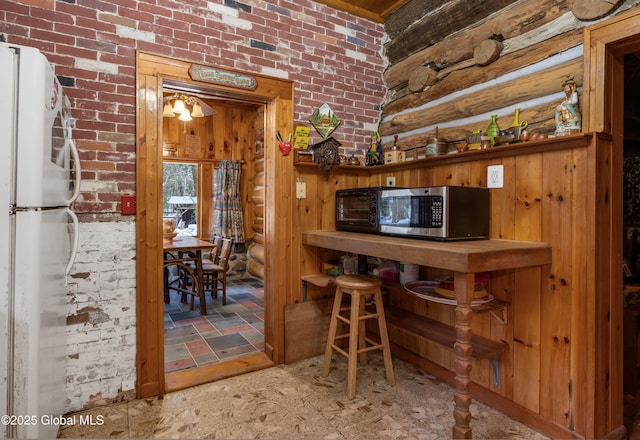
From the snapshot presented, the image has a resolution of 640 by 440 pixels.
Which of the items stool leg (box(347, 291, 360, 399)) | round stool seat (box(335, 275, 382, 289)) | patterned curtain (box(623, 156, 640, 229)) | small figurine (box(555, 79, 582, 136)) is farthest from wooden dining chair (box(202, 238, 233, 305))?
patterned curtain (box(623, 156, 640, 229))

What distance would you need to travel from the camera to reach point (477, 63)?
2.47 metres

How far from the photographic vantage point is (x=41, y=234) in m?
1.44

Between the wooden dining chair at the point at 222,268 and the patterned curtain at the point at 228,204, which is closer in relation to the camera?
the wooden dining chair at the point at 222,268

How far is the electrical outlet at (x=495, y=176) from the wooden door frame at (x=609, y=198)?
491mm

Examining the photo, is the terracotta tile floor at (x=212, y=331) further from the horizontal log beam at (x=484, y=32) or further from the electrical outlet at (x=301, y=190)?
the horizontal log beam at (x=484, y=32)

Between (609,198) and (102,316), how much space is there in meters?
3.01

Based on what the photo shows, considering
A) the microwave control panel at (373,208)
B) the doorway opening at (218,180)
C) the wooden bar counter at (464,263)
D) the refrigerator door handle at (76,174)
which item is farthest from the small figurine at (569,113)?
the doorway opening at (218,180)

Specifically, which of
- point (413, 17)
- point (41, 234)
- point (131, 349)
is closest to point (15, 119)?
point (41, 234)

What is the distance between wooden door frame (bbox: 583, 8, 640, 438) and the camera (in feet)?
5.92

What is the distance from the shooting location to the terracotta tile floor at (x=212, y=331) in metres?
3.05

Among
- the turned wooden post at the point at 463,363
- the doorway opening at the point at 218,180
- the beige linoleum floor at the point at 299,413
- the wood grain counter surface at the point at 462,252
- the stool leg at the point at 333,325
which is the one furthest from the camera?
the doorway opening at the point at 218,180

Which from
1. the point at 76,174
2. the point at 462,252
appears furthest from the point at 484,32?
the point at 76,174

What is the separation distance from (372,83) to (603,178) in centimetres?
208

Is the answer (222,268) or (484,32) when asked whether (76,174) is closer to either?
(484,32)
